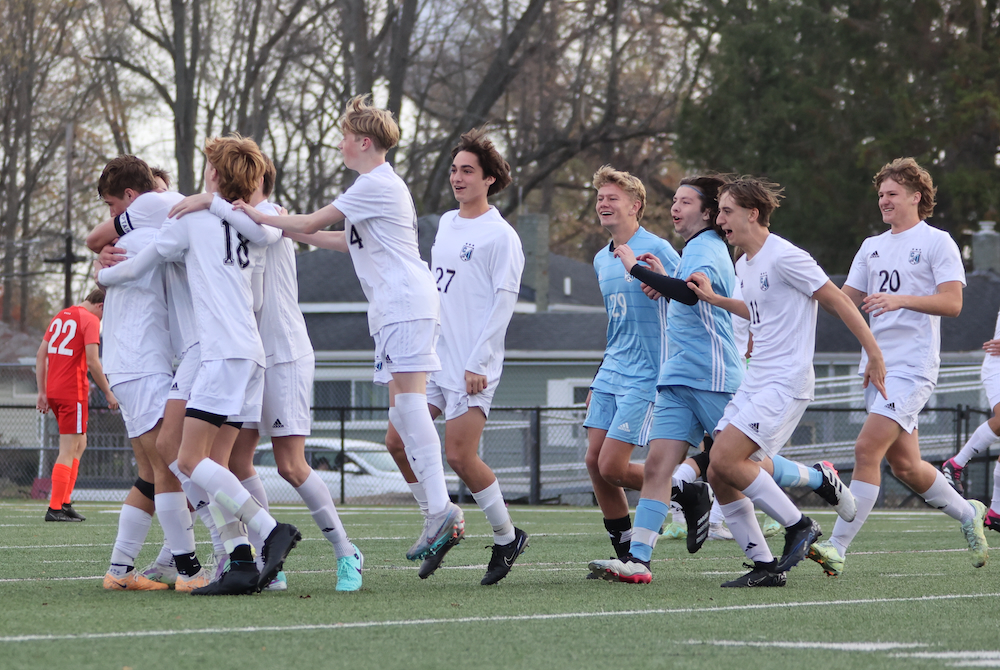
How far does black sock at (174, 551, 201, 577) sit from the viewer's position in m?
6.39

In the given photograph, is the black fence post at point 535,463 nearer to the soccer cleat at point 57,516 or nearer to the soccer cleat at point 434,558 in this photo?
the soccer cleat at point 57,516

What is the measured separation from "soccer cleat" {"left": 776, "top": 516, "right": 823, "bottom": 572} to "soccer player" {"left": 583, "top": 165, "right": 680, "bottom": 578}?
96cm

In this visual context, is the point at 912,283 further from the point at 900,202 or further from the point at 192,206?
the point at 192,206

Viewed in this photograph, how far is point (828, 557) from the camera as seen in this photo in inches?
274

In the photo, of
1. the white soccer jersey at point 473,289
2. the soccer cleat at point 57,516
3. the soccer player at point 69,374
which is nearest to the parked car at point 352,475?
the soccer player at point 69,374

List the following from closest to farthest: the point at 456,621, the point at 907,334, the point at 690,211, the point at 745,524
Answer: the point at 456,621 → the point at 745,524 → the point at 690,211 → the point at 907,334

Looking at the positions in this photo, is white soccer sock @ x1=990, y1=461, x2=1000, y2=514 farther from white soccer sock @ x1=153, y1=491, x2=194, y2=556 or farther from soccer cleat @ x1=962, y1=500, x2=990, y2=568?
white soccer sock @ x1=153, y1=491, x2=194, y2=556

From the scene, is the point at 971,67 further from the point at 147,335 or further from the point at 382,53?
the point at 147,335

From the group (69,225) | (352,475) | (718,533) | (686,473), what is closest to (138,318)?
(686,473)

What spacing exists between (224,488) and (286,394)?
0.60m

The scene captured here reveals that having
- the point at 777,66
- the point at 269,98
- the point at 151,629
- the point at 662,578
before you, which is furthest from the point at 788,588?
the point at 777,66

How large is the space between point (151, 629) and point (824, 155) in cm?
3058

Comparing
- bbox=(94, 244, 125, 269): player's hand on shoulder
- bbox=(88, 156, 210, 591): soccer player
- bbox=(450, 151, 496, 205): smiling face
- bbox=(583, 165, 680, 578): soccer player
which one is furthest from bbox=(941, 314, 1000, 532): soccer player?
bbox=(94, 244, 125, 269): player's hand on shoulder

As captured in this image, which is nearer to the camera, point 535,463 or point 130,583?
point 130,583
